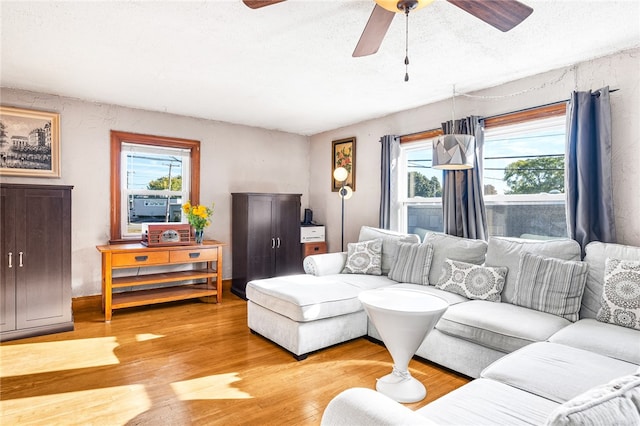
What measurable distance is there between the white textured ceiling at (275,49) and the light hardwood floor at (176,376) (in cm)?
240

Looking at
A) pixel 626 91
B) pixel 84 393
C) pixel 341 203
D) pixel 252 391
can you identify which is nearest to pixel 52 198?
pixel 84 393

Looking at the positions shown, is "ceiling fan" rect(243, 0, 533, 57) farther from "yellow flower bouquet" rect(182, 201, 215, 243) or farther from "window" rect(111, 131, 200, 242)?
"window" rect(111, 131, 200, 242)

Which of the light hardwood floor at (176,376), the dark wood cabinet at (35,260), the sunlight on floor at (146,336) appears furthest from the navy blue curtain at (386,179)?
the dark wood cabinet at (35,260)

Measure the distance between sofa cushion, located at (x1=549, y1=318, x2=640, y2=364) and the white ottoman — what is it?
150cm

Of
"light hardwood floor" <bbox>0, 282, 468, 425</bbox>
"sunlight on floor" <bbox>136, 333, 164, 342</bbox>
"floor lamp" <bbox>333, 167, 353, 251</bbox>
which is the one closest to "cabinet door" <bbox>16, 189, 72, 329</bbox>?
"light hardwood floor" <bbox>0, 282, 468, 425</bbox>

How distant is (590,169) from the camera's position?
2.80 meters

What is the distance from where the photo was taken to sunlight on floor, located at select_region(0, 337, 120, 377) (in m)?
2.63

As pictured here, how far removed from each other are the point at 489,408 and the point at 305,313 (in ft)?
5.26

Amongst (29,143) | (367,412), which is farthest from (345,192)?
(367,412)

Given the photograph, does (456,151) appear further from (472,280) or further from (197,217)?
(197,217)

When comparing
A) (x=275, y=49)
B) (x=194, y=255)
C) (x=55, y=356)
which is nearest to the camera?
(x=275, y=49)

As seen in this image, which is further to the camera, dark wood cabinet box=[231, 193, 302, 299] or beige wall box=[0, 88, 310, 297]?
dark wood cabinet box=[231, 193, 302, 299]

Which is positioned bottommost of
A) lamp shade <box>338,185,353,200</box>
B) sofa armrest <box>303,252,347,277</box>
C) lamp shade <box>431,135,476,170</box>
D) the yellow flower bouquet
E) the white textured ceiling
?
sofa armrest <box>303,252,347,277</box>

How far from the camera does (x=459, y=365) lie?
2.54 metres
